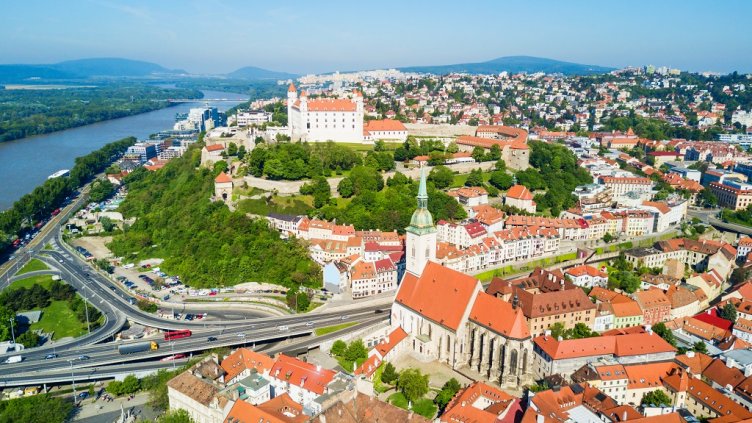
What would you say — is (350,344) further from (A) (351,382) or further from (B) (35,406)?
(B) (35,406)

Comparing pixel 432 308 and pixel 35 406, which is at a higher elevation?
pixel 432 308

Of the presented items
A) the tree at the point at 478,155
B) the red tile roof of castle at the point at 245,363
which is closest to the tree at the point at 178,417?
the red tile roof of castle at the point at 245,363

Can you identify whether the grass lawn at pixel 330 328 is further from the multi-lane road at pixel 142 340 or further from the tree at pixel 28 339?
the tree at pixel 28 339

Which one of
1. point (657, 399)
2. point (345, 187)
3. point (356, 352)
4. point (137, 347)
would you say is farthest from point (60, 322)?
point (657, 399)

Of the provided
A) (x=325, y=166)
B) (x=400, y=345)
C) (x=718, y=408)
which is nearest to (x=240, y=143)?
(x=325, y=166)

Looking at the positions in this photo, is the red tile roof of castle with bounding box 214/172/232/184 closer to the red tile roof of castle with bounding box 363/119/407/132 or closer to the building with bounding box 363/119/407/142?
the building with bounding box 363/119/407/142

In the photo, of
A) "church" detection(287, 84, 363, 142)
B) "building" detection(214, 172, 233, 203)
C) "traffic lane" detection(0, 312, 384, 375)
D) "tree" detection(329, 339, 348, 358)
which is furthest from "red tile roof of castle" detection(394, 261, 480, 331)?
"church" detection(287, 84, 363, 142)
